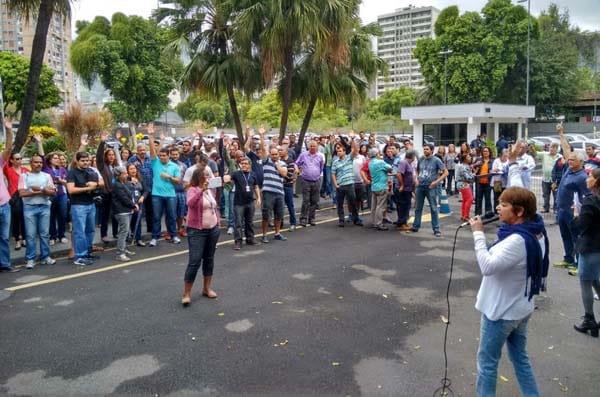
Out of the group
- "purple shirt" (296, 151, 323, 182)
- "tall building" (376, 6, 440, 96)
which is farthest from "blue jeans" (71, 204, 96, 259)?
"tall building" (376, 6, 440, 96)

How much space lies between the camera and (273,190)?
10.1 metres

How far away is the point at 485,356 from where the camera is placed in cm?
365

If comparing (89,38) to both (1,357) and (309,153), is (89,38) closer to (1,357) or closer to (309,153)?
(309,153)

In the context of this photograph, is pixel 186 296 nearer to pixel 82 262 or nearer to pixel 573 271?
pixel 82 262

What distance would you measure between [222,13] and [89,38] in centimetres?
2220

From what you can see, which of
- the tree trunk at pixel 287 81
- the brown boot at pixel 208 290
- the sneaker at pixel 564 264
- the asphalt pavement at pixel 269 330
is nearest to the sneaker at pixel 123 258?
the asphalt pavement at pixel 269 330

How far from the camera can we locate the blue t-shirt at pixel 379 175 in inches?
436

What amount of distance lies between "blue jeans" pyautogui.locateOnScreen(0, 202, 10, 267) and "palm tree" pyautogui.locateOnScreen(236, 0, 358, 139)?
322 inches

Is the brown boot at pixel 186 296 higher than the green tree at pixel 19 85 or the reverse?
the reverse

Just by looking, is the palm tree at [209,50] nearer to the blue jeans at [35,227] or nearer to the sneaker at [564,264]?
the blue jeans at [35,227]

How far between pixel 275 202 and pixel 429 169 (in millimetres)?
3247

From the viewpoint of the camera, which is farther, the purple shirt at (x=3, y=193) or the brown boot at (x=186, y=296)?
the purple shirt at (x=3, y=193)

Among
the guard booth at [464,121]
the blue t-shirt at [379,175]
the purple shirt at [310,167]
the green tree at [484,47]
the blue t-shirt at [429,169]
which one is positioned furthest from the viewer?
the green tree at [484,47]

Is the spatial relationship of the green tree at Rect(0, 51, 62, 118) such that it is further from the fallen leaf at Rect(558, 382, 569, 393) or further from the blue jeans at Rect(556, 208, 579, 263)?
the fallen leaf at Rect(558, 382, 569, 393)
